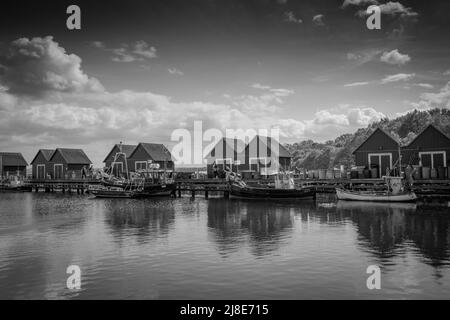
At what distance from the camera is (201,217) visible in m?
32.3

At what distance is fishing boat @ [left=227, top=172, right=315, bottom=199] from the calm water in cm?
1397

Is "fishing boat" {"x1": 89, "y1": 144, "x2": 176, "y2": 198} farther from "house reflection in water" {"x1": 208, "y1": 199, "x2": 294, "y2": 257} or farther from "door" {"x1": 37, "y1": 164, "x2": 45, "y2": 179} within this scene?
"door" {"x1": 37, "y1": 164, "x2": 45, "y2": 179}

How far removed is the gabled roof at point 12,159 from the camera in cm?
9419

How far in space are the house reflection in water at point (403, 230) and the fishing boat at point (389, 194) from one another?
8.91ft

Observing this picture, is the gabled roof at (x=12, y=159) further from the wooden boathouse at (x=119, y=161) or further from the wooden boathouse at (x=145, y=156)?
the wooden boathouse at (x=145, y=156)

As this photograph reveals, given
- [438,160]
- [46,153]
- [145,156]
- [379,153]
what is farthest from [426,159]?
[46,153]

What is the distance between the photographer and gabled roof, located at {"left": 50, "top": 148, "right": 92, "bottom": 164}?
8166 centimetres

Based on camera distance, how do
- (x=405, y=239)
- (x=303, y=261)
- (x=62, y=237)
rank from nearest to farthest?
(x=303, y=261)
(x=405, y=239)
(x=62, y=237)

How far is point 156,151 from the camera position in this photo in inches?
2849

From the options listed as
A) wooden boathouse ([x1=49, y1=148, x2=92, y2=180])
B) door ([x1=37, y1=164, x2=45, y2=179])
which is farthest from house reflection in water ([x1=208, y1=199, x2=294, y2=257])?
door ([x1=37, y1=164, x2=45, y2=179])

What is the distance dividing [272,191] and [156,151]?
31.0 metres
